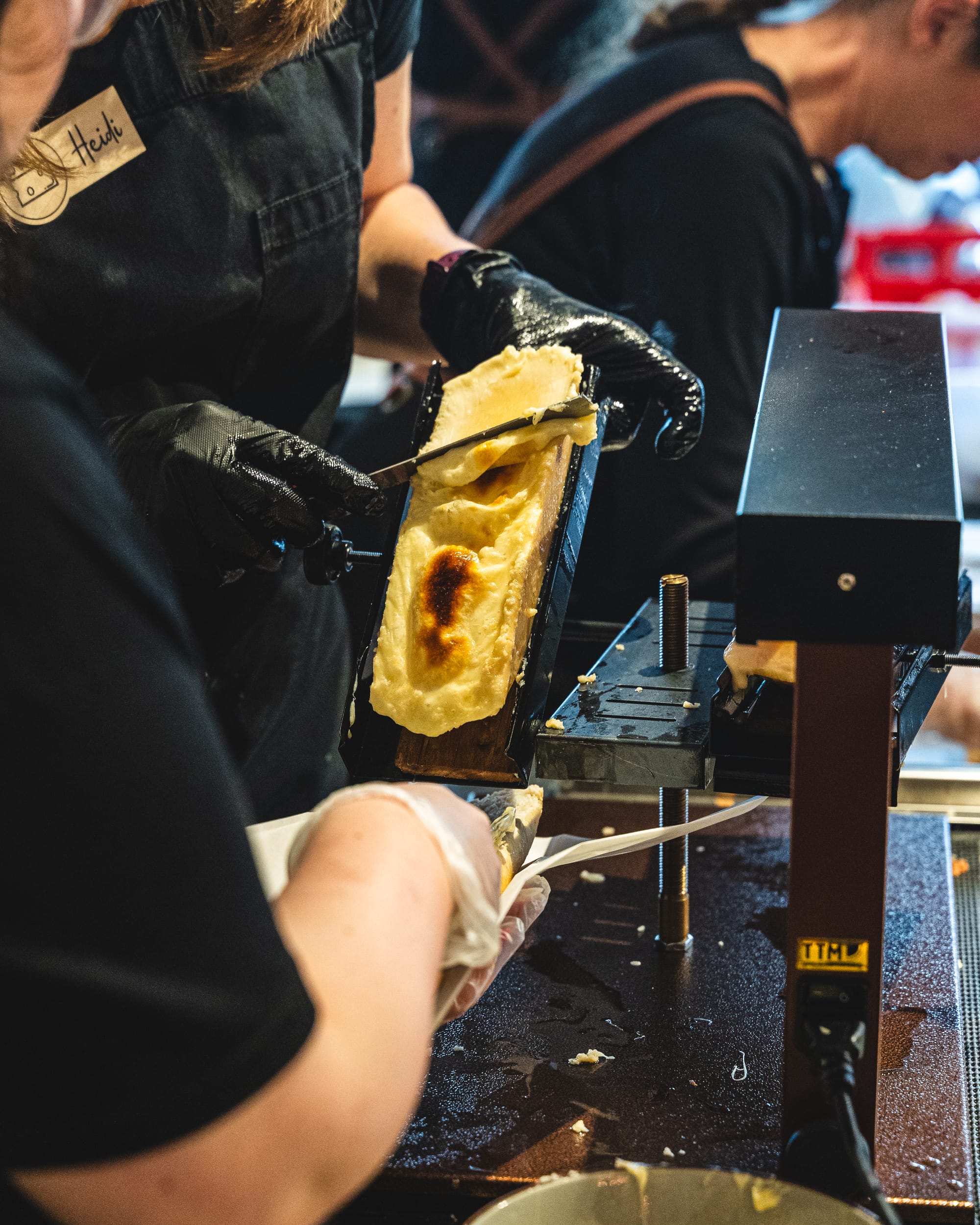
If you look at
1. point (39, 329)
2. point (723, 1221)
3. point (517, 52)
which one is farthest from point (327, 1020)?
point (517, 52)

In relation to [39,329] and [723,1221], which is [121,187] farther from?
[723,1221]

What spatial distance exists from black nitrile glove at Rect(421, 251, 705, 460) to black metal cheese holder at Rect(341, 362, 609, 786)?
158 mm

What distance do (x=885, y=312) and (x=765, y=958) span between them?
660 mm

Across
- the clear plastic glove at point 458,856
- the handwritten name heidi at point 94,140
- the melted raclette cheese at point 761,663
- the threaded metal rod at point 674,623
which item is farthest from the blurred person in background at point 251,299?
the clear plastic glove at point 458,856

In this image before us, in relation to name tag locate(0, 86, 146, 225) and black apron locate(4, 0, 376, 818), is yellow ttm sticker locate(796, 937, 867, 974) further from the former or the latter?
name tag locate(0, 86, 146, 225)

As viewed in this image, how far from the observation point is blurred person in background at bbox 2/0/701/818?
46.7 inches

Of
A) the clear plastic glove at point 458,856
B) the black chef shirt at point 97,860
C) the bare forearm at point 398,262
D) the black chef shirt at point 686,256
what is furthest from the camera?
the black chef shirt at point 686,256

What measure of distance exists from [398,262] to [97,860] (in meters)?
1.33

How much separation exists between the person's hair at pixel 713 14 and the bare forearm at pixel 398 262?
73cm

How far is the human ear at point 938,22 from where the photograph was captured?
209cm

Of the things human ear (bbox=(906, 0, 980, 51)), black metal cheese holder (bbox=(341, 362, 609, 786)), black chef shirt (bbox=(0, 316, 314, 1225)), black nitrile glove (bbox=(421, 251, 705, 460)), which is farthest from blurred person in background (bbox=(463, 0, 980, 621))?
black chef shirt (bbox=(0, 316, 314, 1225))

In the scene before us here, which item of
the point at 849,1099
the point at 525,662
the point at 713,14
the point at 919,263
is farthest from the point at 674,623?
the point at 919,263

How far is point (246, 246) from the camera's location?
1353 mm

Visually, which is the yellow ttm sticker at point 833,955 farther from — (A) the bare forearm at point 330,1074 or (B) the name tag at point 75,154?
(B) the name tag at point 75,154
